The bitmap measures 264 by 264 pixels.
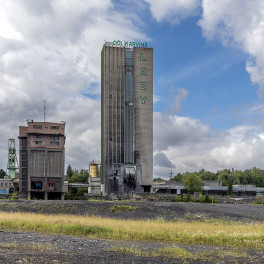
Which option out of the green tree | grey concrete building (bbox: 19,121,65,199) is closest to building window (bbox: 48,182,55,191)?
grey concrete building (bbox: 19,121,65,199)

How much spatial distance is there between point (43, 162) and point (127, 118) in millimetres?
38185

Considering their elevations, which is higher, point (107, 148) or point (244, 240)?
point (107, 148)

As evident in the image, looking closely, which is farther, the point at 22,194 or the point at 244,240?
the point at 22,194

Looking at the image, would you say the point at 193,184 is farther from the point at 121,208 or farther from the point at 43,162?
the point at 121,208

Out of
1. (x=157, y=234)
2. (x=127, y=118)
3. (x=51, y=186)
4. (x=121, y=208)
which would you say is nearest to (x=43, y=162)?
(x=51, y=186)

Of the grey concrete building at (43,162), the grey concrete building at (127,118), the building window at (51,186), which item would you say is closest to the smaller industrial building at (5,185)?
the grey concrete building at (43,162)

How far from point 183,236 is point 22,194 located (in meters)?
114

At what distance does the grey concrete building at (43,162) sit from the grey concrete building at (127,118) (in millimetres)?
19977

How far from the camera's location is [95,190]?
171375 mm

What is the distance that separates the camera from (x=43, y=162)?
137875 millimetres

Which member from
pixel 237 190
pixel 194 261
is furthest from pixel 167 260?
pixel 237 190

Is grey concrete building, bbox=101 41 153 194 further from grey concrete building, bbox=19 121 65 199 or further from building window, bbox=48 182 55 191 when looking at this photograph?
building window, bbox=48 182 55 191

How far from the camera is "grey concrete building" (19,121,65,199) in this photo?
137 m

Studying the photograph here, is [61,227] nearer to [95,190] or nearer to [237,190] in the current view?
[95,190]
